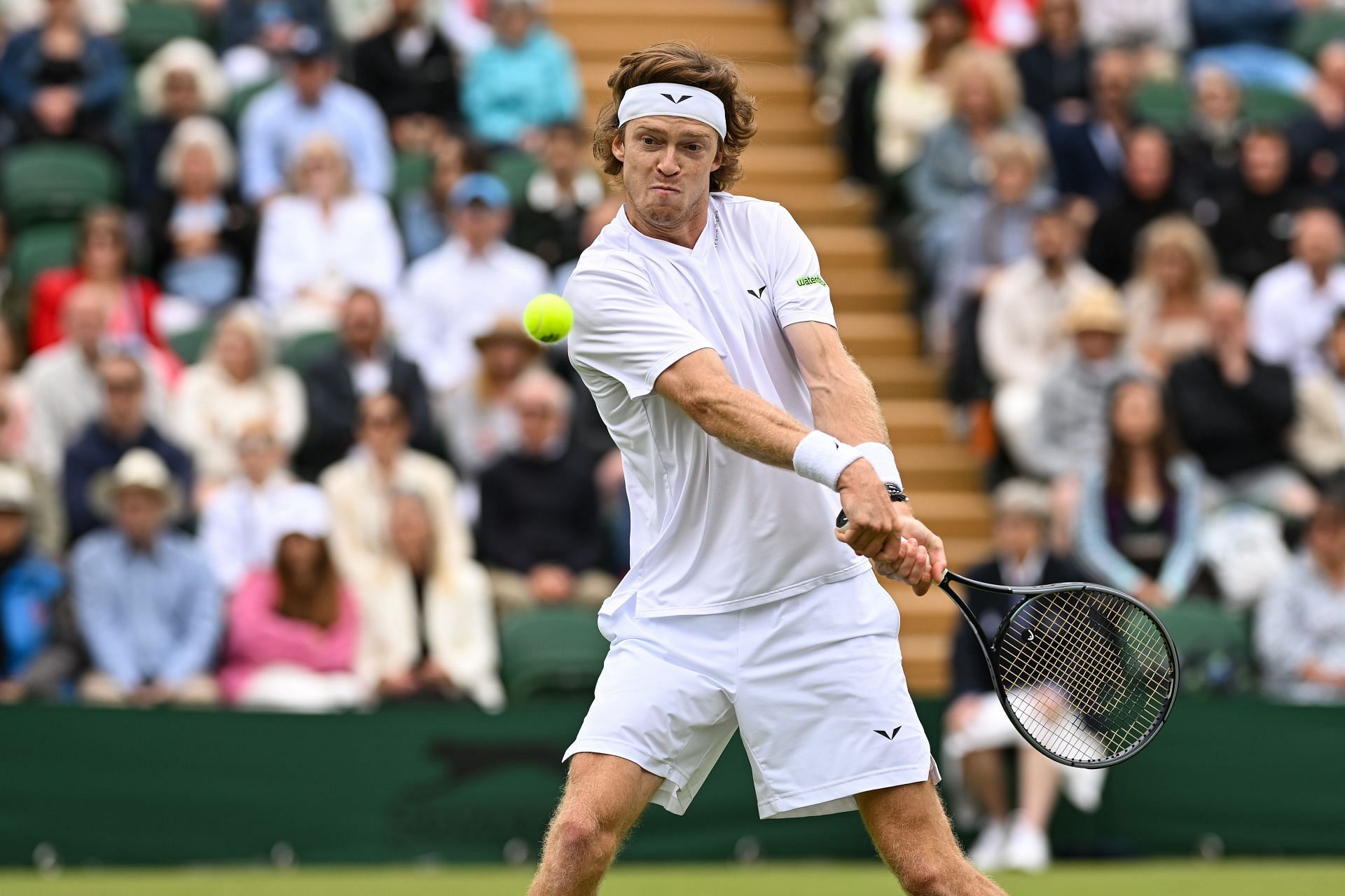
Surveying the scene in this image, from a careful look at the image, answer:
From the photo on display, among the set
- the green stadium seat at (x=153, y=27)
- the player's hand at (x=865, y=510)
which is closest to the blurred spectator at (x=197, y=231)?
the green stadium seat at (x=153, y=27)

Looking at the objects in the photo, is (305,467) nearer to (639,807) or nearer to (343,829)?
(343,829)

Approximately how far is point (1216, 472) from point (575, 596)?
11.4 ft

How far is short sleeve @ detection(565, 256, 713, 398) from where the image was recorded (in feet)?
15.1

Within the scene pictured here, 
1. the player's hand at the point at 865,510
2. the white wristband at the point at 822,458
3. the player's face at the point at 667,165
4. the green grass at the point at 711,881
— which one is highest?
the player's face at the point at 667,165

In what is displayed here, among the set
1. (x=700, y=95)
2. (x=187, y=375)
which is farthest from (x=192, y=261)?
(x=700, y=95)

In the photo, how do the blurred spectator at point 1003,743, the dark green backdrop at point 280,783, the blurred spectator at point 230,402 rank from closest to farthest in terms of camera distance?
the dark green backdrop at point 280,783
the blurred spectator at point 1003,743
the blurred spectator at point 230,402

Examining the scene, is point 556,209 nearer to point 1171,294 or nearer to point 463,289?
point 463,289

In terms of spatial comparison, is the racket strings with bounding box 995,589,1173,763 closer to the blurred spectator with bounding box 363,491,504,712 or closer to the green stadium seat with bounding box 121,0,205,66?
Result: the blurred spectator with bounding box 363,491,504,712

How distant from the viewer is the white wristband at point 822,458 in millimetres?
4305

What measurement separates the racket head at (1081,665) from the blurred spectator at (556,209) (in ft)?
22.0

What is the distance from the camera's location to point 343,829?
29.2 feet

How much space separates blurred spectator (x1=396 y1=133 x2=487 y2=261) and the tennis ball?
6.76 metres

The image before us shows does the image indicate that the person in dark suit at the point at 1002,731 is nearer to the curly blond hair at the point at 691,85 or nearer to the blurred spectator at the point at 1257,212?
the blurred spectator at the point at 1257,212

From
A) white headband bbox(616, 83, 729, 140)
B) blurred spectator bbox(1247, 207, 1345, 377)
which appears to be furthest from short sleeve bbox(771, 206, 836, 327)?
blurred spectator bbox(1247, 207, 1345, 377)
